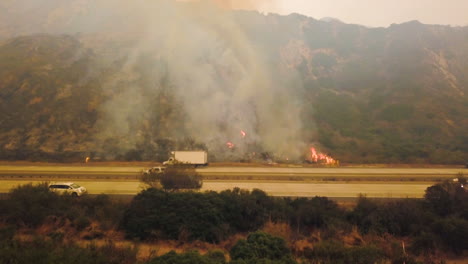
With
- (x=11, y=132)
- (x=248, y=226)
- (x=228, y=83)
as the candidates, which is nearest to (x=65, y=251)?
(x=248, y=226)

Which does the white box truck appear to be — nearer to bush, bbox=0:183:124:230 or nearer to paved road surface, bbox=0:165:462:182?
paved road surface, bbox=0:165:462:182

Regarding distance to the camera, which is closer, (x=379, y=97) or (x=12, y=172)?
(x=12, y=172)

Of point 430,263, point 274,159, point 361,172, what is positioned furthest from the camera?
point 274,159

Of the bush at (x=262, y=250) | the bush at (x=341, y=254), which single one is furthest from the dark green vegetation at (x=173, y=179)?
the bush at (x=262, y=250)

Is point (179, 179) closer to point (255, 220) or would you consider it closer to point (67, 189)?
point (255, 220)

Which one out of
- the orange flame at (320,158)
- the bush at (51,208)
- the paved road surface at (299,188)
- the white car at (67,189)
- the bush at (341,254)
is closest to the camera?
the bush at (341,254)

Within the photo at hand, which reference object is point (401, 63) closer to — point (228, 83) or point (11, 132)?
point (228, 83)

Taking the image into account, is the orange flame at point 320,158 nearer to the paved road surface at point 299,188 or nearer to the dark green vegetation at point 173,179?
A: the paved road surface at point 299,188
